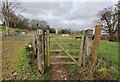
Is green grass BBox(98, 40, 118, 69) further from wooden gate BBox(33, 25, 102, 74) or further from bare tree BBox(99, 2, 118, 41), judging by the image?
bare tree BBox(99, 2, 118, 41)

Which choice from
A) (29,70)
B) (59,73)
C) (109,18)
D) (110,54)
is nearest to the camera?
(29,70)

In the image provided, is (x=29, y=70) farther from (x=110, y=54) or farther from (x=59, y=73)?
(x=110, y=54)

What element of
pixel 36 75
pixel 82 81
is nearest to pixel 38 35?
pixel 36 75

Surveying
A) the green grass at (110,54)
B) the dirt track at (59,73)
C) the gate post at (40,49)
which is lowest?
the dirt track at (59,73)

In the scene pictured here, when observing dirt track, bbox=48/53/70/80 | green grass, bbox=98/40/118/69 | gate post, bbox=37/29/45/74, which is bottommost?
dirt track, bbox=48/53/70/80

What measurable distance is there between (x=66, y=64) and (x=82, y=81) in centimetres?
206

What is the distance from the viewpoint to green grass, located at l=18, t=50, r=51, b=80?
6.47 metres

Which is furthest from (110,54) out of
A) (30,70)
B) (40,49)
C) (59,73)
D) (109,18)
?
(109,18)

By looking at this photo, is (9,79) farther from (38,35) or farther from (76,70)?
(76,70)

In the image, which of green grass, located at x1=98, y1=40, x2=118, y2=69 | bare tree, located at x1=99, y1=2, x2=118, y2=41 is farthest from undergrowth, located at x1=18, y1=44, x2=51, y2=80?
bare tree, located at x1=99, y1=2, x2=118, y2=41

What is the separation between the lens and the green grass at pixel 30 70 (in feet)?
21.2

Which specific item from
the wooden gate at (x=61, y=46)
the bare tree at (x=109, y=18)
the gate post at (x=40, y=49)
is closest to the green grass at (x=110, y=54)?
the wooden gate at (x=61, y=46)

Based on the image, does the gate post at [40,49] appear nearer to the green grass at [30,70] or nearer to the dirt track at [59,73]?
the green grass at [30,70]

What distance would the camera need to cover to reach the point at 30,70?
6.96 m
